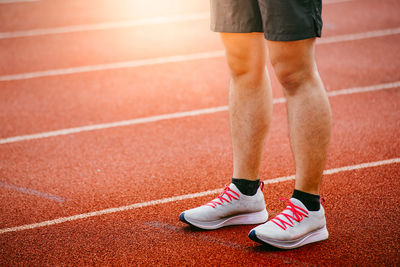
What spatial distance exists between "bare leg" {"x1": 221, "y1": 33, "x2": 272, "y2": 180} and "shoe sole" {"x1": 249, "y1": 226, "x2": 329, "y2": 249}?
13.0 inches

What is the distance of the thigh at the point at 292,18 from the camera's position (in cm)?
199

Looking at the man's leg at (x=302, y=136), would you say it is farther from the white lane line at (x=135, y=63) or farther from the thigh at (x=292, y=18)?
the white lane line at (x=135, y=63)

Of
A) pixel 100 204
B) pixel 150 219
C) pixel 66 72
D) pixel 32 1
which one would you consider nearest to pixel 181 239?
pixel 150 219

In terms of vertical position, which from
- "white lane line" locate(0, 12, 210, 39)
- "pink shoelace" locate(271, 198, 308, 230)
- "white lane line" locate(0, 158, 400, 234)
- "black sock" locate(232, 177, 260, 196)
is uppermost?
"white lane line" locate(0, 12, 210, 39)

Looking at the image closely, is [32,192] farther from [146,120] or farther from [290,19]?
[290,19]

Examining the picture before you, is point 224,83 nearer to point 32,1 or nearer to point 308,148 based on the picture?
point 308,148

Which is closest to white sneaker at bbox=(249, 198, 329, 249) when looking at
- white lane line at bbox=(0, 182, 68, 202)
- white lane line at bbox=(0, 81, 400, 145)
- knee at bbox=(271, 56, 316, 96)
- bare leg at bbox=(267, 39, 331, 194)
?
bare leg at bbox=(267, 39, 331, 194)

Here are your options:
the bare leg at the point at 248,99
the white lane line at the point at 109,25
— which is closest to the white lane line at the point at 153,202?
the bare leg at the point at 248,99

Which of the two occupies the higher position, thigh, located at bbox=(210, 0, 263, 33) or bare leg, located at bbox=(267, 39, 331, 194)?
thigh, located at bbox=(210, 0, 263, 33)

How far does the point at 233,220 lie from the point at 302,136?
1.95ft

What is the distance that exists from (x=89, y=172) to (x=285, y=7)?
181cm

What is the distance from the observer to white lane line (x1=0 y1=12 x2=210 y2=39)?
279 inches

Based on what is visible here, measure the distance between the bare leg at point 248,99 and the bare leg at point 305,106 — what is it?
0.18 meters

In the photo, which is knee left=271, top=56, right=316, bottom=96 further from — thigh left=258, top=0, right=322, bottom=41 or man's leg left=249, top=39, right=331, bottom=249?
thigh left=258, top=0, right=322, bottom=41
